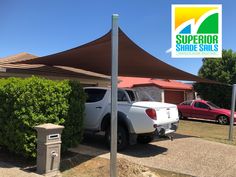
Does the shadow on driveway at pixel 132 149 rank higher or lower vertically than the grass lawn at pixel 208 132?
higher

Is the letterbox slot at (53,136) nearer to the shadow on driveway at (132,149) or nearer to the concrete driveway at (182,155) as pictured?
the concrete driveway at (182,155)

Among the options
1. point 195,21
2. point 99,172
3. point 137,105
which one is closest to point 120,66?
point 137,105

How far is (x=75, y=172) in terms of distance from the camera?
27.0 ft

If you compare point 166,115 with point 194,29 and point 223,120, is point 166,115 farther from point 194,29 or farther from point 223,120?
point 223,120

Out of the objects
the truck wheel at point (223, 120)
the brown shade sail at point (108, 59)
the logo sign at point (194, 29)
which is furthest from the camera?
the truck wheel at point (223, 120)

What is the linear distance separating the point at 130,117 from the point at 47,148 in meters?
3.14

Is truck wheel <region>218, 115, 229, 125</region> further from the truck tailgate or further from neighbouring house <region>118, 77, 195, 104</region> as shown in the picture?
the truck tailgate

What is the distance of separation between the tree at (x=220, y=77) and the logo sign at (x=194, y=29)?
51.1ft

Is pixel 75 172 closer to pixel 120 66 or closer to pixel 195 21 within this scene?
pixel 120 66

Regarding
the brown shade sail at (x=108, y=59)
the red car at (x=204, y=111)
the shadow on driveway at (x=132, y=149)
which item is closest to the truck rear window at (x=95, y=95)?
the brown shade sail at (x=108, y=59)

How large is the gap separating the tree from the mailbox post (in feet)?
80.5

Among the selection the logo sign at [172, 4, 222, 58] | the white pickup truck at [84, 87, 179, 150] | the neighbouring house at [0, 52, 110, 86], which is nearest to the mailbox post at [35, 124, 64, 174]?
the white pickup truck at [84, 87, 179, 150]

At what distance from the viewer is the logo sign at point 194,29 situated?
15234 millimetres

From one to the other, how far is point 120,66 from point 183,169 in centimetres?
518
